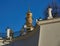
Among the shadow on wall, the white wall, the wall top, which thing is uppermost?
A: the wall top

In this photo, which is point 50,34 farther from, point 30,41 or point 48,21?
point 30,41

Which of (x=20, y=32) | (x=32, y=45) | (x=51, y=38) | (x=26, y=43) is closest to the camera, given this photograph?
(x=51, y=38)

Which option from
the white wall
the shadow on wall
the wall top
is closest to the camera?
the white wall

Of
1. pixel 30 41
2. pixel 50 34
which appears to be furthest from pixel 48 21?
pixel 30 41

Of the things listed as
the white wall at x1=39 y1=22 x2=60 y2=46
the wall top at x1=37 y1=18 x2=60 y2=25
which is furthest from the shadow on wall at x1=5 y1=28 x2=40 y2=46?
the wall top at x1=37 y1=18 x2=60 y2=25

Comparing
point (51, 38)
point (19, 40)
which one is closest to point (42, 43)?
point (51, 38)

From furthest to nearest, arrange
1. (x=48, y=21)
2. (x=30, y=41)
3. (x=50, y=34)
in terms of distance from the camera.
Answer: (x=30, y=41), (x=48, y=21), (x=50, y=34)

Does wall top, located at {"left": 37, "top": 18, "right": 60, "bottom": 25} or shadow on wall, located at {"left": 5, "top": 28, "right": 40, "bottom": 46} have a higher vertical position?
wall top, located at {"left": 37, "top": 18, "right": 60, "bottom": 25}

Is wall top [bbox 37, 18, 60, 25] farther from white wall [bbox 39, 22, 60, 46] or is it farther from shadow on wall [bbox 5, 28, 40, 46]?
shadow on wall [bbox 5, 28, 40, 46]

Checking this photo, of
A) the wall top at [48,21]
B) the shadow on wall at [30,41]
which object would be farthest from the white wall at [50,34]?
the shadow on wall at [30,41]

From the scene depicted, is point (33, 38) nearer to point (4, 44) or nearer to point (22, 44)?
point (22, 44)

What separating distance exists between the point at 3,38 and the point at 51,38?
31.5ft

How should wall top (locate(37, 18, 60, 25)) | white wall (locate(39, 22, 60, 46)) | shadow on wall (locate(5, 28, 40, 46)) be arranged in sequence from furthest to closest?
1. shadow on wall (locate(5, 28, 40, 46))
2. wall top (locate(37, 18, 60, 25))
3. white wall (locate(39, 22, 60, 46))

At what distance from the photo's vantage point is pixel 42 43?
707 inches
